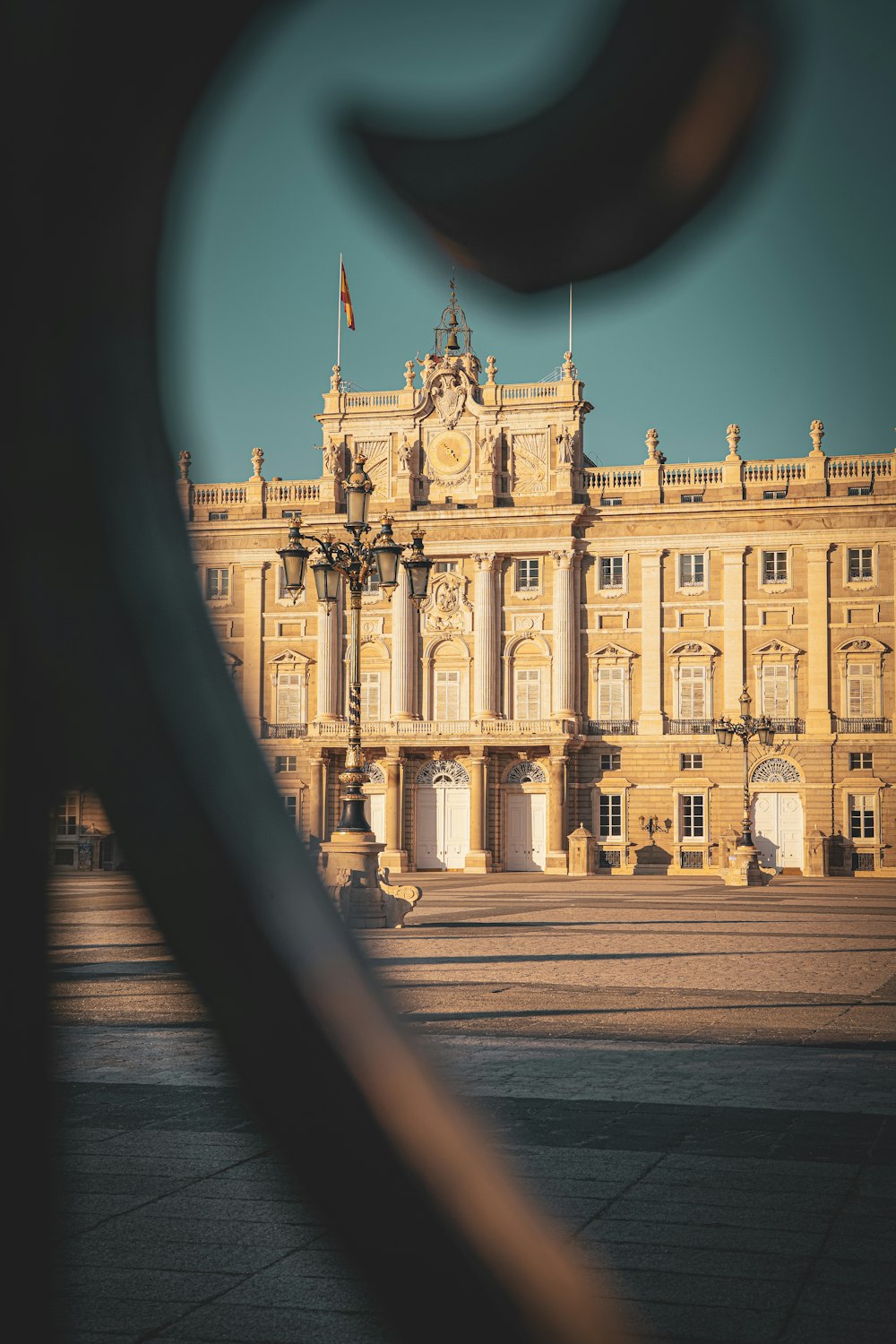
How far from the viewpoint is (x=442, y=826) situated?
5544 centimetres

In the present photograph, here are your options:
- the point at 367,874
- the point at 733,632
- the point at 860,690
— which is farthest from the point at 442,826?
the point at 367,874

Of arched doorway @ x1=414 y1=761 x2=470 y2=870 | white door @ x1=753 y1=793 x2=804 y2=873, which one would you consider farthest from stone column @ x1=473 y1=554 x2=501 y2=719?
white door @ x1=753 y1=793 x2=804 y2=873

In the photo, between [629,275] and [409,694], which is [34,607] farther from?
[409,694]

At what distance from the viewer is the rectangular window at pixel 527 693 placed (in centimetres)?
5547

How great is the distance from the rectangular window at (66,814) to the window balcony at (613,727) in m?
54.0

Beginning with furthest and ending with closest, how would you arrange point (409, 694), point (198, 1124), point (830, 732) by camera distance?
1. point (409, 694)
2. point (830, 732)
3. point (198, 1124)

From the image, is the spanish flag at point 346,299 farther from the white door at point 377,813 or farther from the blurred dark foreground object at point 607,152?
the white door at point 377,813

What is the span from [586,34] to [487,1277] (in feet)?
2.41

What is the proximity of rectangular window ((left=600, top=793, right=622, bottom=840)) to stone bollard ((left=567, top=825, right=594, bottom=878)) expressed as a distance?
168 cm

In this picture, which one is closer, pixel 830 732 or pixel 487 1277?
pixel 487 1277

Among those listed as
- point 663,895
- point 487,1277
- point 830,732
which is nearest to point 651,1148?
point 487,1277

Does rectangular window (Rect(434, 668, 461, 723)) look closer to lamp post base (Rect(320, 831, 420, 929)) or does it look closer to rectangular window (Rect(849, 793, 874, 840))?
rectangular window (Rect(849, 793, 874, 840))

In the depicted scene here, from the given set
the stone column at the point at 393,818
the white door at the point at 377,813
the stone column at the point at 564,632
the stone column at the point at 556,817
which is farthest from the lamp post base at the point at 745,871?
the white door at the point at 377,813

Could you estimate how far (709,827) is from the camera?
175 feet
